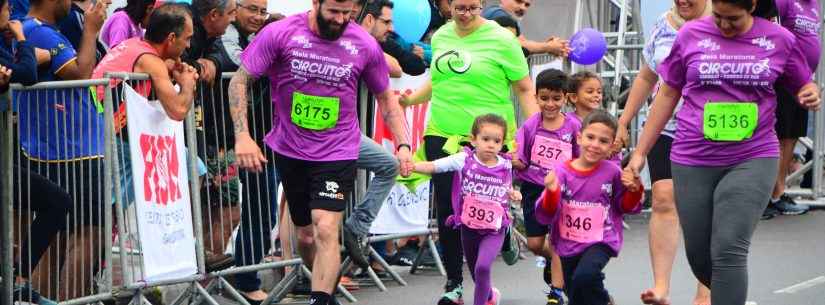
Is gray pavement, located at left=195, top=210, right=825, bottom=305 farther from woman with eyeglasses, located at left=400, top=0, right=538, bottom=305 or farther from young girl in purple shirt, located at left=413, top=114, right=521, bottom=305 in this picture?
young girl in purple shirt, located at left=413, top=114, right=521, bottom=305

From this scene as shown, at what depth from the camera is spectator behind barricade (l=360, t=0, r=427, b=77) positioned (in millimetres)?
10812

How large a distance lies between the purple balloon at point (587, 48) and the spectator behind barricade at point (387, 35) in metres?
2.13

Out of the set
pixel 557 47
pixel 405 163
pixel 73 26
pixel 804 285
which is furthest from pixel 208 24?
pixel 804 285

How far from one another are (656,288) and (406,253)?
3.14 metres

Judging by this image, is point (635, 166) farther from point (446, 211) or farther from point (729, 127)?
point (446, 211)

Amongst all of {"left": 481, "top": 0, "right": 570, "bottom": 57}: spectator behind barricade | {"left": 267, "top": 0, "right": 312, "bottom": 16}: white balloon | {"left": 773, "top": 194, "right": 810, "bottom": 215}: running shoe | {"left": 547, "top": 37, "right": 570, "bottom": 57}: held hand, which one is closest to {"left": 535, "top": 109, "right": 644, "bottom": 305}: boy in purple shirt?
{"left": 481, "top": 0, "right": 570, "bottom": 57}: spectator behind barricade

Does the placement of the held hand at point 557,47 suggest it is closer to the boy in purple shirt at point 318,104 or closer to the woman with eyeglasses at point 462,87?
the woman with eyeglasses at point 462,87

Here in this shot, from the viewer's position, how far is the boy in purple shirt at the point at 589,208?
328 inches

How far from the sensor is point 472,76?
384 inches

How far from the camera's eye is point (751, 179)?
7.30 meters

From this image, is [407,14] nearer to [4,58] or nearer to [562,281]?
[562,281]

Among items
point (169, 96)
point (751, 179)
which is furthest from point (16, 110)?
point (751, 179)

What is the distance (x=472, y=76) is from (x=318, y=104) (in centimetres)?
135

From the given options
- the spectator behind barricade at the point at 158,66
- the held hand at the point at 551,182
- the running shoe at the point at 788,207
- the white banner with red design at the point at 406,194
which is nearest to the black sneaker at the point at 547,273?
the white banner with red design at the point at 406,194
